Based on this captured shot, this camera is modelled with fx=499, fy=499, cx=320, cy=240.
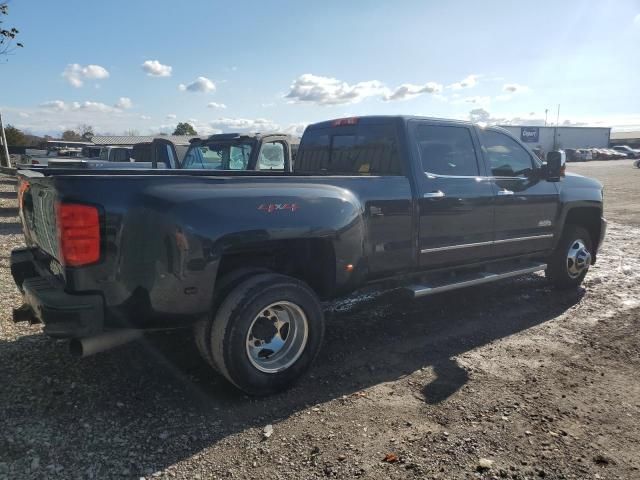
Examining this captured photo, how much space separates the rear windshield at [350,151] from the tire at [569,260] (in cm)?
288

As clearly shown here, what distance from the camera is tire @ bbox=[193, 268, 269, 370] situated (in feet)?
11.2

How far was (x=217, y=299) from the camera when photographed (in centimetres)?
341

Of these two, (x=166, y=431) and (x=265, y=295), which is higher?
(x=265, y=295)

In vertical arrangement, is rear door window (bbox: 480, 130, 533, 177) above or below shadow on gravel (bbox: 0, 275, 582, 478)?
above

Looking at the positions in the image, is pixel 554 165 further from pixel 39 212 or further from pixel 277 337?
pixel 39 212

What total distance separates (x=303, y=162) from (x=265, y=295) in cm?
264

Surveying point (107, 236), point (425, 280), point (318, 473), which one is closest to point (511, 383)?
point (425, 280)

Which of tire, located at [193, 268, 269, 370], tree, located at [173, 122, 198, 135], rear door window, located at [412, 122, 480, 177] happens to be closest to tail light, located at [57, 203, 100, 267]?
tire, located at [193, 268, 269, 370]

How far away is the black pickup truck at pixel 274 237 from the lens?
2947mm

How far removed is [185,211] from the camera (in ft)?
9.92

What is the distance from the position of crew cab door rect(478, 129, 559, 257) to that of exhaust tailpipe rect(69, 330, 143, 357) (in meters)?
3.75

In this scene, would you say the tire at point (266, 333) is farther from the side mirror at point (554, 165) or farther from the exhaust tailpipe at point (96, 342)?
the side mirror at point (554, 165)

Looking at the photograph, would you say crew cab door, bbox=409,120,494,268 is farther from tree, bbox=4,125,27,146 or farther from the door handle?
tree, bbox=4,125,27,146

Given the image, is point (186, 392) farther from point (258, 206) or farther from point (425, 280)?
point (425, 280)
